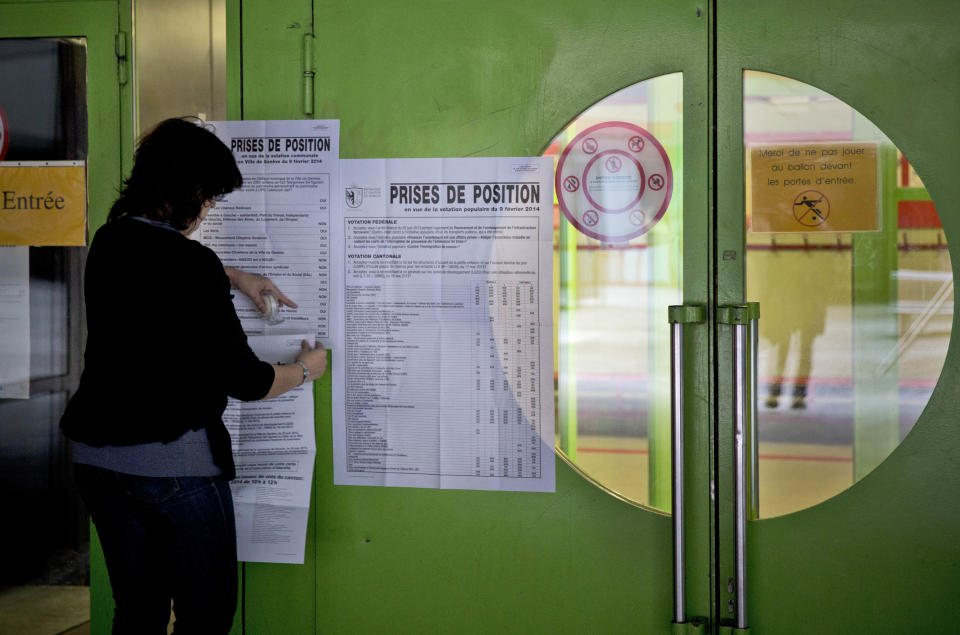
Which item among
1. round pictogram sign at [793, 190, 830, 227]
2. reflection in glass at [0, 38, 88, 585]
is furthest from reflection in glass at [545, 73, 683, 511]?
reflection in glass at [0, 38, 88, 585]

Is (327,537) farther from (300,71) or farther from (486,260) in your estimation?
(300,71)

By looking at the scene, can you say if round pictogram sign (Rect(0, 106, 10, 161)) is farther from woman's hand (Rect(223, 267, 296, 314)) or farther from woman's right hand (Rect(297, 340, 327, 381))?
woman's right hand (Rect(297, 340, 327, 381))

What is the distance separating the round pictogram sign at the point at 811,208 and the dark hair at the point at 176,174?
125cm

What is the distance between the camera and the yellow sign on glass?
6.17 ft

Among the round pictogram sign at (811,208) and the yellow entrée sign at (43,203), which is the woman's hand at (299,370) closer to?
the yellow entrée sign at (43,203)

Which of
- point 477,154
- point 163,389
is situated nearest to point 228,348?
point 163,389

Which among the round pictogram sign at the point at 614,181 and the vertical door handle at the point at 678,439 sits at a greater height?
the round pictogram sign at the point at 614,181

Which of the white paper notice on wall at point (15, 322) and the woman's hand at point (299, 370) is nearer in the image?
the woman's hand at point (299, 370)

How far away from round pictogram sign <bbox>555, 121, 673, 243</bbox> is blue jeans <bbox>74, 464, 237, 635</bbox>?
1.03 m

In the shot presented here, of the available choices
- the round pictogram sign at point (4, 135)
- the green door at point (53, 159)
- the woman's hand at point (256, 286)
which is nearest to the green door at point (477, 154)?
the woman's hand at point (256, 286)

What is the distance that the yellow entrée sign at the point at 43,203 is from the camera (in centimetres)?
217

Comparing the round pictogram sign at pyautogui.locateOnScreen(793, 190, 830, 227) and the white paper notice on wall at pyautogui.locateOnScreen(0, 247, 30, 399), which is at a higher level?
the round pictogram sign at pyautogui.locateOnScreen(793, 190, 830, 227)

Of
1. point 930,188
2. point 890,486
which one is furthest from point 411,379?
point 930,188

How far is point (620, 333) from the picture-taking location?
198 cm
